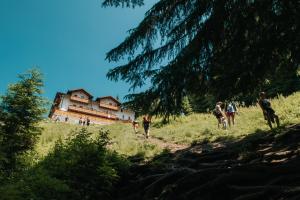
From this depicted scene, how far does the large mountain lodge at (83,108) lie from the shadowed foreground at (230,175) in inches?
2770

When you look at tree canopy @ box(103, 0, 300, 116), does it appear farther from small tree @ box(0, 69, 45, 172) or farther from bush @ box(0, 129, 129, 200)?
small tree @ box(0, 69, 45, 172)

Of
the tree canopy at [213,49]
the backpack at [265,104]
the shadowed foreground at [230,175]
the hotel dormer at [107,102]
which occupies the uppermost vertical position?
the hotel dormer at [107,102]

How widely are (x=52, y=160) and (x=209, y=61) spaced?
22.7ft

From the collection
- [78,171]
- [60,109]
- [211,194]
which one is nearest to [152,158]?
[78,171]

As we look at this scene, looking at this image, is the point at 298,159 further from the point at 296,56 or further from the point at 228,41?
the point at 228,41

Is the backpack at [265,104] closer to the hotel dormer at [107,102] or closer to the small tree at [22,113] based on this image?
the small tree at [22,113]

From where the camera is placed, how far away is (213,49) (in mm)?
7500

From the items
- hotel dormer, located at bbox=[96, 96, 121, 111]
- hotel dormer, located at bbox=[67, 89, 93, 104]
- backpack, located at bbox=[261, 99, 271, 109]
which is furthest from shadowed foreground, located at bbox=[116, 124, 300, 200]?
hotel dormer, located at bbox=[96, 96, 121, 111]

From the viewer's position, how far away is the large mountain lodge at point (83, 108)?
273 ft

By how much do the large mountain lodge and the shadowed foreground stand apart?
7035cm

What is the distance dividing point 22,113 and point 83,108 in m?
60.3

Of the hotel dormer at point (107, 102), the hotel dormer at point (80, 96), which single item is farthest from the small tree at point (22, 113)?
the hotel dormer at point (107, 102)

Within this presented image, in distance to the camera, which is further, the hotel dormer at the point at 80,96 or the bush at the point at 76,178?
the hotel dormer at the point at 80,96

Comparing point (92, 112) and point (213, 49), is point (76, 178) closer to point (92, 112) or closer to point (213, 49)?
point (213, 49)
